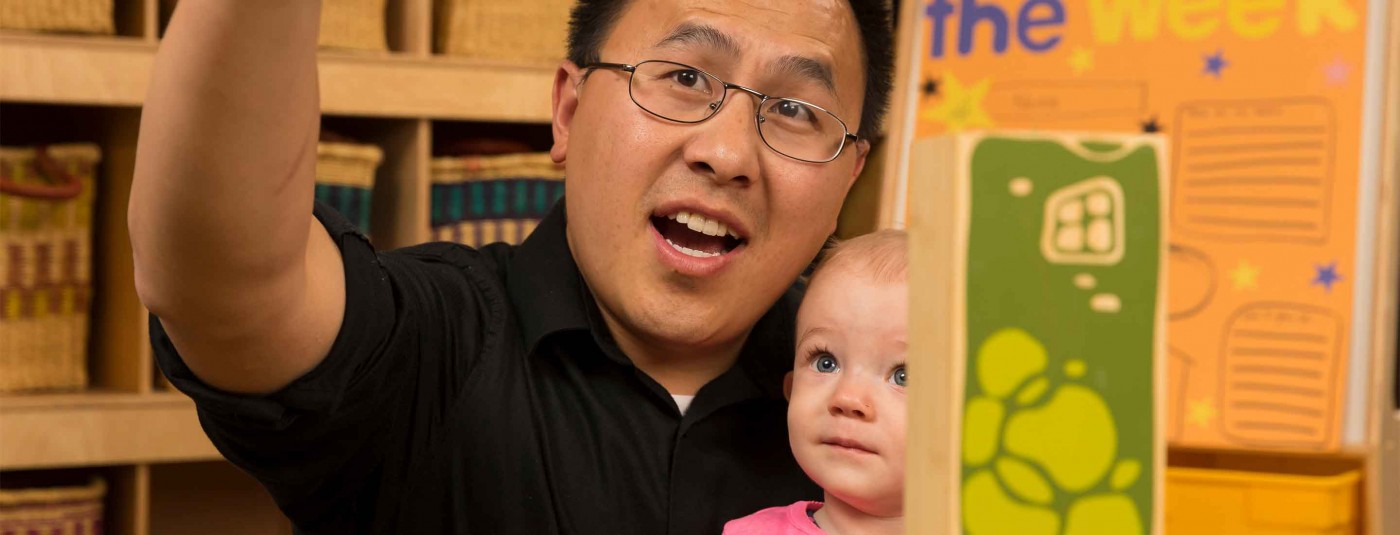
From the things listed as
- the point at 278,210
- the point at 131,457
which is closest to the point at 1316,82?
the point at 278,210

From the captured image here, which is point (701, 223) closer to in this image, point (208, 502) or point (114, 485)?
point (114, 485)

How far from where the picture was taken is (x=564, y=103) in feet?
4.45

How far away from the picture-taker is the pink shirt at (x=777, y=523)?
112 centimetres

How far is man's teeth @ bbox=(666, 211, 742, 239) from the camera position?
4.00 feet

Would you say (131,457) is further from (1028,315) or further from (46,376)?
(1028,315)

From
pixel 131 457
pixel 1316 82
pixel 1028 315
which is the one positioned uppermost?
pixel 1316 82

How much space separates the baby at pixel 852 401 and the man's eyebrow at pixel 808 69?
17cm

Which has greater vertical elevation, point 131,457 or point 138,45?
point 138,45

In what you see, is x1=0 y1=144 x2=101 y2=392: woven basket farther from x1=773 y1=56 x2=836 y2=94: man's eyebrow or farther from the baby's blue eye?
the baby's blue eye

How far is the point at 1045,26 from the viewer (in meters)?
2.12

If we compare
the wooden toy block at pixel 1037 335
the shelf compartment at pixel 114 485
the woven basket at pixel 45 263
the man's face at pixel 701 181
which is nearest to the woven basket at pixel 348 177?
the woven basket at pixel 45 263

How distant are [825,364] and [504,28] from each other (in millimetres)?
1400

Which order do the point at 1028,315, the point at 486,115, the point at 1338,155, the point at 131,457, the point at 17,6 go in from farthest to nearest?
the point at 486,115, the point at 131,457, the point at 17,6, the point at 1338,155, the point at 1028,315

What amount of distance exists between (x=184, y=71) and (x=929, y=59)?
1.67 meters
